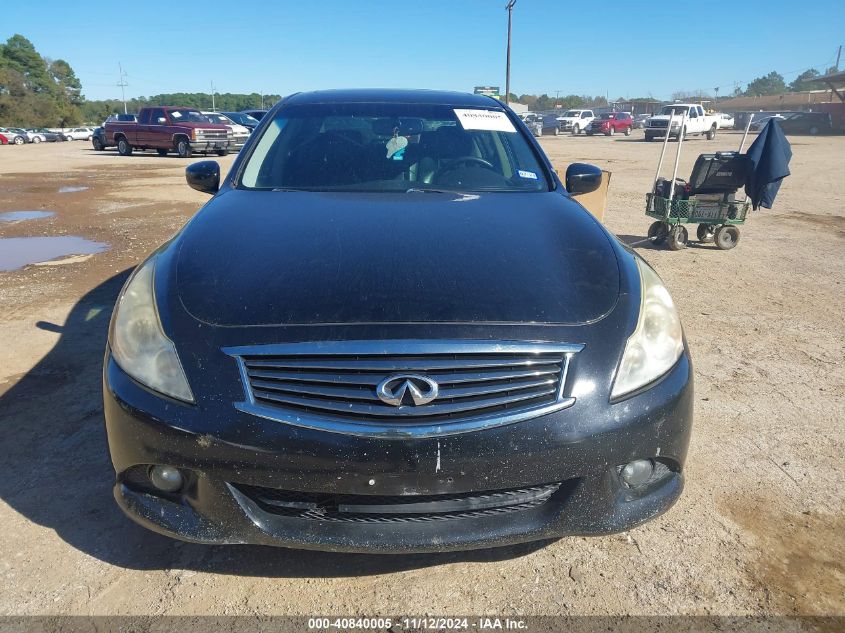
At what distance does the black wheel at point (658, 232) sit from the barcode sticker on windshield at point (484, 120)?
4409 mm

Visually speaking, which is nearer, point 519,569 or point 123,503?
point 123,503

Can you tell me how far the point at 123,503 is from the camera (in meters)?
1.93

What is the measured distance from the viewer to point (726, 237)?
7258 millimetres

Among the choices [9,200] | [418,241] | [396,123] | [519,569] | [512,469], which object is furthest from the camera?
[9,200]

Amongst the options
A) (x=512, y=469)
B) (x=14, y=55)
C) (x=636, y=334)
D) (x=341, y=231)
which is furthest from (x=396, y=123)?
(x=14, y=55)

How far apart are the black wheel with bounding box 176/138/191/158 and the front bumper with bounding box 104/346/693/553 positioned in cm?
2262

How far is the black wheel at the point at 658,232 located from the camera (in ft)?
24.2

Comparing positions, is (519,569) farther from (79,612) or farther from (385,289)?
(79,612)

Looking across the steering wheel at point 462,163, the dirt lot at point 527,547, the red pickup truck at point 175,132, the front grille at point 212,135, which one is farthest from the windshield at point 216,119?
the steering wheel at point 462,163

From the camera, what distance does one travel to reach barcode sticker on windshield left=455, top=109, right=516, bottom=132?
346cm

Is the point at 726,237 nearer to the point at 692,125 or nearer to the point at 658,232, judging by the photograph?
the point at 658,232

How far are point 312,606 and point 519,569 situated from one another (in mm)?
690

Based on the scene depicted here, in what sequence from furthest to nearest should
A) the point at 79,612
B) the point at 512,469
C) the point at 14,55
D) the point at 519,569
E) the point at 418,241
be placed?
the point at 14,55
the point at 418,241
the point at 519,569
the point at 79,612
the point at 512,469

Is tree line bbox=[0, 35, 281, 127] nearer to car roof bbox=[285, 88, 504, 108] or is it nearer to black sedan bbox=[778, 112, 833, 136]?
black sedan bbox=[778, 112, 833, 136]
